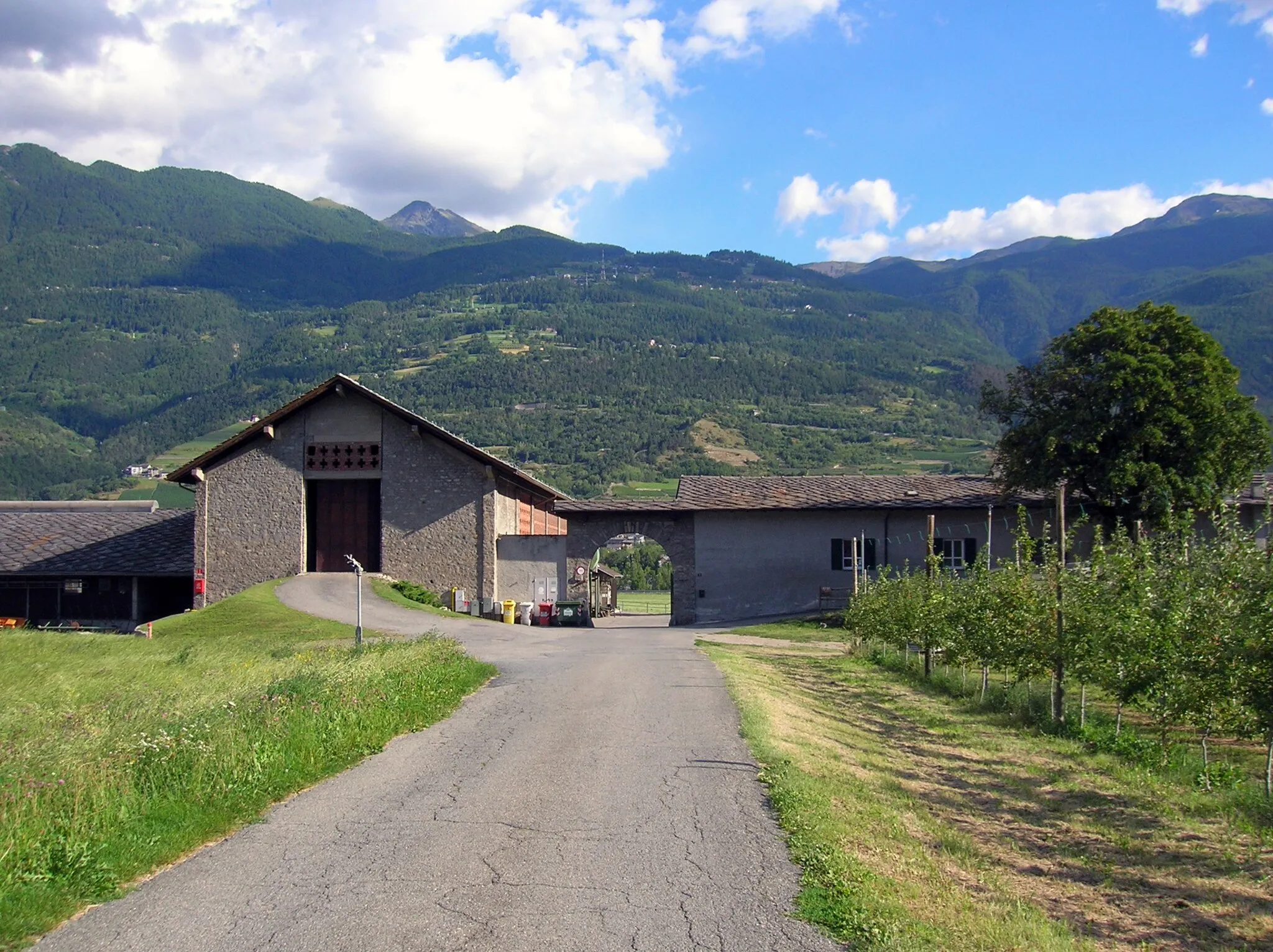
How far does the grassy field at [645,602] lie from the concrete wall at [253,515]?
32598 millimetres

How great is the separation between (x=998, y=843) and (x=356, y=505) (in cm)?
3224

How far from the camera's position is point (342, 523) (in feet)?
127

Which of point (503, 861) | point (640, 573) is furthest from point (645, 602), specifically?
point (503, 861)

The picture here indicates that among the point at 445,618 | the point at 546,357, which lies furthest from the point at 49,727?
the point at 546,357

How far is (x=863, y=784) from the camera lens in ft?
35.1

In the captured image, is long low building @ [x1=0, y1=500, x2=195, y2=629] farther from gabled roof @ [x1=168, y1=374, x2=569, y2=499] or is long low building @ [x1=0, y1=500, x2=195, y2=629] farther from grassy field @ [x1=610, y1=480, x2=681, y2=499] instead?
grassy field @ [x1=610, y1=480, x2=681, y2=499]

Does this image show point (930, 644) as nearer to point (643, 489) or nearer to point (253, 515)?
point (253, 515)

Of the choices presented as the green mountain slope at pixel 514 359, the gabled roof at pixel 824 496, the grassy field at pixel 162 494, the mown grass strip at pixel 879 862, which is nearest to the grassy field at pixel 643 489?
the green mountain slope at pixel 514 359

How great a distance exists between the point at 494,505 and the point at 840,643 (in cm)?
1311

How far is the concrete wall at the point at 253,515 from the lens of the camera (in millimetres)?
38000

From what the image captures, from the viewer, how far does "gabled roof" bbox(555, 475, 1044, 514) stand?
38.8 m

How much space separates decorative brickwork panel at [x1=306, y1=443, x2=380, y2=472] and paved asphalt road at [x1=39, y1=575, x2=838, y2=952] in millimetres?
26835

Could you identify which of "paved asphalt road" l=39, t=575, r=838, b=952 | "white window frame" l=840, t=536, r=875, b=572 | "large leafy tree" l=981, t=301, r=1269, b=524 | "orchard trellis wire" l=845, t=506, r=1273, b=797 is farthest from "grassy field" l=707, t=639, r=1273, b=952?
"white window frame" l=840, t=536, r=875, b=572

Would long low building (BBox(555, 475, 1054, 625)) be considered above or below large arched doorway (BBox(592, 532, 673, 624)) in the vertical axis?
above
